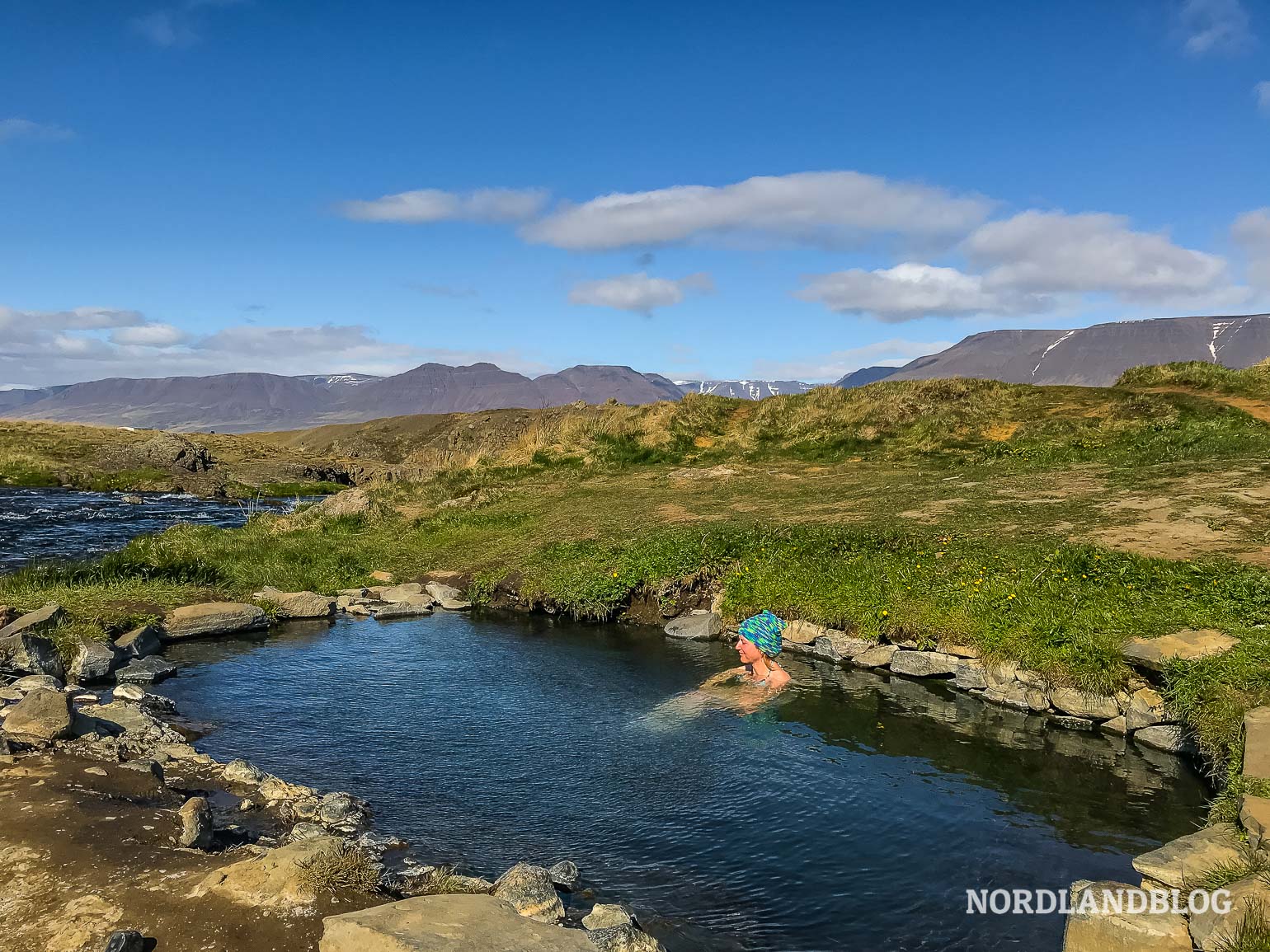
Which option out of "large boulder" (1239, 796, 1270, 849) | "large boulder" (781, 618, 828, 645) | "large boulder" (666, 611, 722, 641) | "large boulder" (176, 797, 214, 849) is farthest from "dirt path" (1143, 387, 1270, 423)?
"large boulder" (176, 797, 214, 849)

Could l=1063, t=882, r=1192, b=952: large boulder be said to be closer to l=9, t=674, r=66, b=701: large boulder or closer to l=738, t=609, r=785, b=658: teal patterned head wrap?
l=738, t=609, r=785, b=658: teal patterned head wrap

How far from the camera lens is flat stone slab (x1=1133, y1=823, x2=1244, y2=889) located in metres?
8.38

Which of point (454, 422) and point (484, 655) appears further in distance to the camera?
point (454, 422)

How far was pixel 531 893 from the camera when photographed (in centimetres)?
862

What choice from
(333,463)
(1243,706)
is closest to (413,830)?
(1243,706)

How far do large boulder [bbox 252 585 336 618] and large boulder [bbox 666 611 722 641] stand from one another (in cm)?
1062

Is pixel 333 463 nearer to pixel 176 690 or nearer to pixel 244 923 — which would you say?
pixel 176 690

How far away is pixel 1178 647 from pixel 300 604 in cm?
2205

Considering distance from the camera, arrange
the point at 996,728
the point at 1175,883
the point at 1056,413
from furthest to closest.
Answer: the point at 1056,413, the point at 996,728, the point at 1175,883

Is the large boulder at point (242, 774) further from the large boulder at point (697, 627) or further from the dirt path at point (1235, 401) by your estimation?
the dirt path at point (1235, 401)

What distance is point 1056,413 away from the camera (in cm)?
3900

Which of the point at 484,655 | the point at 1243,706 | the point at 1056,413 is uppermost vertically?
the point at 1056,413

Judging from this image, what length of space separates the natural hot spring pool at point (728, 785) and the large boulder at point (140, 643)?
104cm

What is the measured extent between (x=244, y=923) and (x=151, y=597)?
18.2 meters
